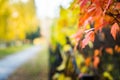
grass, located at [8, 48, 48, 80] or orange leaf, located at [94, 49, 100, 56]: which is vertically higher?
orange leaf, located at [94, 49, 100, 56]

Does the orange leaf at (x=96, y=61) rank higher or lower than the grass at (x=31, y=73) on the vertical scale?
higher

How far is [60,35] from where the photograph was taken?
4.99 m

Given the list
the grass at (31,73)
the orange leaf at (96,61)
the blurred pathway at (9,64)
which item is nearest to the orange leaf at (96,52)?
the orange leaf at (96,61)

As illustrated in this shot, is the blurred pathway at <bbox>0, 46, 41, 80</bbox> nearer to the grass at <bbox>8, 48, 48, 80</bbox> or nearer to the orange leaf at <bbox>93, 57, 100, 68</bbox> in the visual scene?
the grass at <bbox>8, 48, 48, 80</bbox>

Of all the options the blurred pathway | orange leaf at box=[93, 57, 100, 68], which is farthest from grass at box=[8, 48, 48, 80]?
orange leaf at box=[93, 57, 100, 68]

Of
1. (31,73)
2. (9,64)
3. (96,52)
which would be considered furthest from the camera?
(9,64)

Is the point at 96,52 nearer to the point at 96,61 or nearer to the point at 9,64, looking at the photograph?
the point at 96,61

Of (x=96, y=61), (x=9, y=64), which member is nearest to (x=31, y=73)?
(x=9, y=64)

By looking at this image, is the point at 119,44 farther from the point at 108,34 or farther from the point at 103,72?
the point at 103,72

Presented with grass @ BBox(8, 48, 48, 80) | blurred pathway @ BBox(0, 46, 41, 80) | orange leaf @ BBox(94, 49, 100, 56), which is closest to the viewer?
orange leaf @ BBox(94, 49, 100, 56)

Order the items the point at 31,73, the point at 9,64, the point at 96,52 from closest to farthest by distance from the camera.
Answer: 1. the point at 96,52
2. the point at 31,73
3. the point at 9,64

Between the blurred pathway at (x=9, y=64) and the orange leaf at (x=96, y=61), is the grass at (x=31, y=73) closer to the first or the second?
the blurred pathway at (x=9, y=64)

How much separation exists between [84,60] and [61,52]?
32.7 inches

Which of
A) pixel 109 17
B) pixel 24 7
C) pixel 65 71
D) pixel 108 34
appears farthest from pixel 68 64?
pixel 24 7
